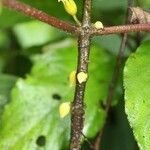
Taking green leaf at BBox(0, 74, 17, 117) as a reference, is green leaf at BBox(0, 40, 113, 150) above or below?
below

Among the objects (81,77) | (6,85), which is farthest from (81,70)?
(6,85)

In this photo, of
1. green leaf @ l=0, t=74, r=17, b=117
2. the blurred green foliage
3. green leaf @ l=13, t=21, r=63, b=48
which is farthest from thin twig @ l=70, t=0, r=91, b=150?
green leaf @ l=13, t=21, r=63, b=48

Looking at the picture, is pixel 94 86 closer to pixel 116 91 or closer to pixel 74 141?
pixel 116 91

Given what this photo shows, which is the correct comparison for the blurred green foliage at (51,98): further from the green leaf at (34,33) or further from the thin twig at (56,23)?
the green leaf at (34,33)

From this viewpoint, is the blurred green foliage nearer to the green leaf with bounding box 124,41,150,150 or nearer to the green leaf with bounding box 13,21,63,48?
the green leaf with bounding box 124,41,150,150

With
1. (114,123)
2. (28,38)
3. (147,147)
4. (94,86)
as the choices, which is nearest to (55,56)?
(94,86)

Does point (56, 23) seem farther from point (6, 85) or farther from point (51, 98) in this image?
point (6, 85)

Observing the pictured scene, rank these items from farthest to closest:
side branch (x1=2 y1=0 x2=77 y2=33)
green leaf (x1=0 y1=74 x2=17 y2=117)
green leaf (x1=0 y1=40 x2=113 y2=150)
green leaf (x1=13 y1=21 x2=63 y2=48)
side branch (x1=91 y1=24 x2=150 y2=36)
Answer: green leaf (x1=13 y1=21 x2=63 y2=48), green leaf (x1=0 y1=74 x2=17 y2=117), green leaf (x1=0 y1=40 x2=113 y2=150), side branch (x1=91 y1=24 x2=150 y2=36), side branch (x1=2 y1=0 x2=77 y2=33)
